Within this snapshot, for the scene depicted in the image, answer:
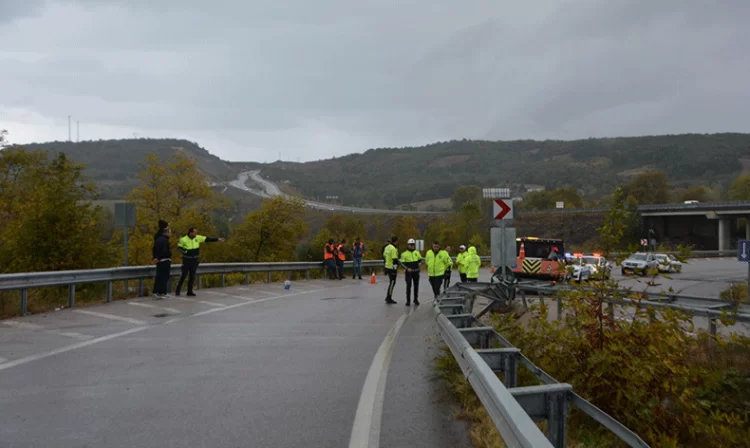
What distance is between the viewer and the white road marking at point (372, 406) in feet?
16.8

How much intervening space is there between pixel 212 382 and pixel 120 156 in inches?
6752

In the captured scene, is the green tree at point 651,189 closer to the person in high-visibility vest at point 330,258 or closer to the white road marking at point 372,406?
the person in high-visibility vest at point 330,258

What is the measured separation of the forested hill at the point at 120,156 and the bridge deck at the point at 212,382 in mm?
112609

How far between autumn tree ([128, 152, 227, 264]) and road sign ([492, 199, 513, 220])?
98.2 ft

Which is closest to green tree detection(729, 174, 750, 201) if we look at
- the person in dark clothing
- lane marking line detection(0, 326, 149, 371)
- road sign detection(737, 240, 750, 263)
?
road sign detection(737, 240, 750, 263)

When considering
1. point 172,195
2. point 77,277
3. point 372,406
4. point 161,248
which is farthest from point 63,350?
point 172,195

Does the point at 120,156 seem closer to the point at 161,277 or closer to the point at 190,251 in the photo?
the point at 190,251

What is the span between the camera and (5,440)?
499 cm

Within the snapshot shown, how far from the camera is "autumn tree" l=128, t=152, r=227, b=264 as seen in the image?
135ft

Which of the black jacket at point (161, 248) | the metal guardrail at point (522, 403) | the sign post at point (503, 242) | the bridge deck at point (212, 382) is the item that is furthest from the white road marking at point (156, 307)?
the metal guardrail at point (522, 403)

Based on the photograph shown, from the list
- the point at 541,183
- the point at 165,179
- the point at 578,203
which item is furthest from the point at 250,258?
the point at 541,183

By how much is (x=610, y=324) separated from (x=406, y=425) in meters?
2.40

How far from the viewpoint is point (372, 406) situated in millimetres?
6227

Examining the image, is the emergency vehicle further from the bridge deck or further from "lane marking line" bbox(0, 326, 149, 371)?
"lane marking line" bbox(0, 326, 149, 371)
